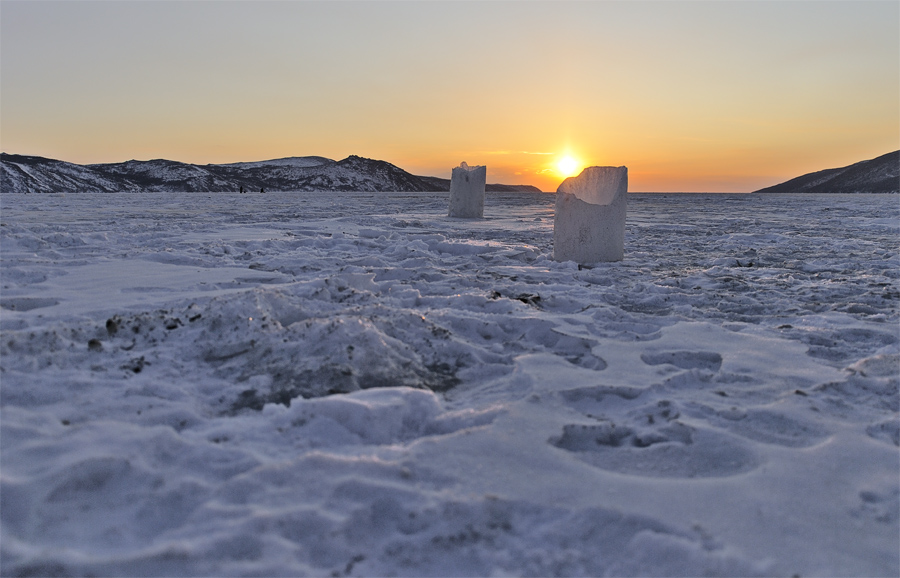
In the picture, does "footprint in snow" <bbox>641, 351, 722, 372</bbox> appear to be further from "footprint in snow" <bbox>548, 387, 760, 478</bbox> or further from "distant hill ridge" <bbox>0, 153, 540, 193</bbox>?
"distant hill ridge" <bbox>0, 153, 540, 193</bbox>

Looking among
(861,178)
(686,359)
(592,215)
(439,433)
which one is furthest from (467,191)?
(861,178)

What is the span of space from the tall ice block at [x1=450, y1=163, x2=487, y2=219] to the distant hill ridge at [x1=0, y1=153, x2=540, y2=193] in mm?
40167

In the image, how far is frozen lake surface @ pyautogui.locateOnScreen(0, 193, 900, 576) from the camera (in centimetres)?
141

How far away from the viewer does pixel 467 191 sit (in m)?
14.1

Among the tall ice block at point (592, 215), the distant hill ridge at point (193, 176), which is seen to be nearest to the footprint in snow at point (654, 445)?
the tall ice block at point (592, 215)

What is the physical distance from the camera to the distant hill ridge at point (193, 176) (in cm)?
4844

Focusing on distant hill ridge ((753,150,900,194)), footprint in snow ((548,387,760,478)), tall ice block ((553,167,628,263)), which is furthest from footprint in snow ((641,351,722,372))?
distant hill ridge ((753,150,900,194))

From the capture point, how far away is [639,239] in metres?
9.70

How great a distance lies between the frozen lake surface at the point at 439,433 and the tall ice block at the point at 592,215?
227 centimetres

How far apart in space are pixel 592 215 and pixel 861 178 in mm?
132438

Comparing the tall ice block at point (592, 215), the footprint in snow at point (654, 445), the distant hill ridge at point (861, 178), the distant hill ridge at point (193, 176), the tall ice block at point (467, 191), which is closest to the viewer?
the footprint in snow at point (654, 445)

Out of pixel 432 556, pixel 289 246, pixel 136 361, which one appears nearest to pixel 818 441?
pixel 432 556

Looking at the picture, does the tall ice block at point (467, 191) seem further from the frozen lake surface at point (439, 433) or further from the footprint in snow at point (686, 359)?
the footprint in snow at point (686, 359)

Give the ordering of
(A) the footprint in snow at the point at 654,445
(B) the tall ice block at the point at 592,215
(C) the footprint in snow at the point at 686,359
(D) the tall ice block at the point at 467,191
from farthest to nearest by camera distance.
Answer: (D) the tall ice block at the point at 467,191 < (B) the tall ice block at the point at 592,215 < (C) the footprint in snow at the point at 686,359 < (A) the footprint in snow at the point at 654,445
